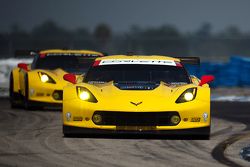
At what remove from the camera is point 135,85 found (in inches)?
447

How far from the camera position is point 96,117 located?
35.6 ft

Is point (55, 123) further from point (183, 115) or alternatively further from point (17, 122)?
point (183, 115)

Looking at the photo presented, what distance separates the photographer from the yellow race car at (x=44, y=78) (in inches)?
639

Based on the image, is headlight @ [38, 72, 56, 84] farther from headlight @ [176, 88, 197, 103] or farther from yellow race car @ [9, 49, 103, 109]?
headlight @ [176, 88, 197, 103]

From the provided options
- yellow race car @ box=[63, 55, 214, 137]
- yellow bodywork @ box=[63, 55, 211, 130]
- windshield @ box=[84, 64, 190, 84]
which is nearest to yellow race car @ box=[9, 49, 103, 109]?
windshield @ box=[84, 64, 190, 84]

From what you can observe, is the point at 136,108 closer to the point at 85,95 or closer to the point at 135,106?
the point at 135,106

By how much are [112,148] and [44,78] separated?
6.52 meters

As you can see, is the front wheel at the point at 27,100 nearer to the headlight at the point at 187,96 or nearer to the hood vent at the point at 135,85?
the hood vent at the point at 135,85

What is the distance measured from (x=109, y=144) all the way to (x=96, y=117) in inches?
20.0

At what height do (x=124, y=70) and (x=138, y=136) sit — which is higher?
(x=124, y=70)

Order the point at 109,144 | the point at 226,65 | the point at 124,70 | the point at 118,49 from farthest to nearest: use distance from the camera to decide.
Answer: the point at 118,49, the point at 226,65, the point at 124,70, the point at 109,144

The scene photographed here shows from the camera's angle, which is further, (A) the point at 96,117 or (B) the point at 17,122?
(B) the point at 17,122

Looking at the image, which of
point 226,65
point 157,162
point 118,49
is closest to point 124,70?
point 157,162

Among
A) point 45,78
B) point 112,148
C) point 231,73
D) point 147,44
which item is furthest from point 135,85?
point 147,44
